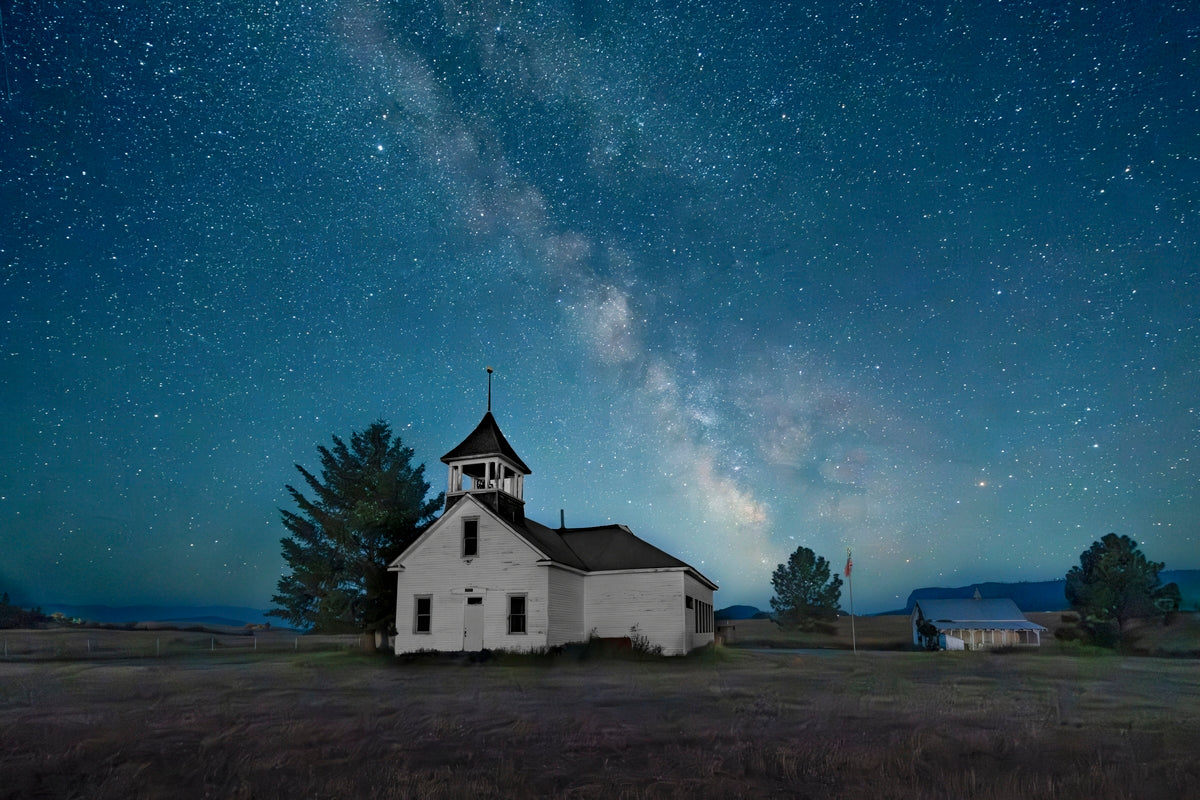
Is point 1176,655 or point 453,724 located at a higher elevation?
point 453,724

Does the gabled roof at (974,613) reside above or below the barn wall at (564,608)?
below

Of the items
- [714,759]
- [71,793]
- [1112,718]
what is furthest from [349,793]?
[1112,718]

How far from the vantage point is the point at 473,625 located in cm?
3256

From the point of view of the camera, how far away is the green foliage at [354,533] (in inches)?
1486

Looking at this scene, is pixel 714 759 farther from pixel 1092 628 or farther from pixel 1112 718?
pixel 1092 628

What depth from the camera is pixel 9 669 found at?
28734mm

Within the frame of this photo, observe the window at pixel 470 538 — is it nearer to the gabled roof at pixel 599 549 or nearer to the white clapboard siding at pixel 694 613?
the gabled roof at pixel 599 549

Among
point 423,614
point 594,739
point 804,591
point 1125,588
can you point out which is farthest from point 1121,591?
point 594,739

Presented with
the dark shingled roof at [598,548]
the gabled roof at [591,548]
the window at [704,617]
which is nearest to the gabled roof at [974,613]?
the window at [704,617]

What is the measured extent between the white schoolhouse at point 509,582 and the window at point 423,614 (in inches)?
1.7

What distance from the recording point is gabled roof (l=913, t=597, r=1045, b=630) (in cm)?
6031

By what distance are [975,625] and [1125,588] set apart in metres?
11.1

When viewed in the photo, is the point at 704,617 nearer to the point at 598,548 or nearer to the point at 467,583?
the point at 598,548

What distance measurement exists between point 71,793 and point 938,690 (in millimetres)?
19127
